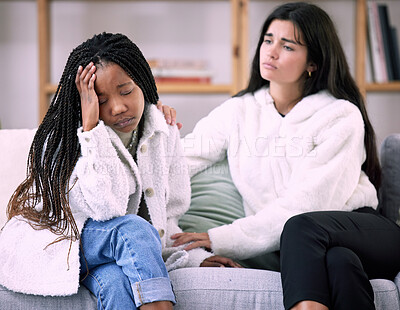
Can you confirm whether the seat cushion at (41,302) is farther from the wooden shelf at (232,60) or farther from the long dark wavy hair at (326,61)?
the wooden shelf at (232,60)

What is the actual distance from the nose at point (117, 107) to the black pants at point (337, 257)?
0.51 m

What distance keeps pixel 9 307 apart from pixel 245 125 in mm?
951

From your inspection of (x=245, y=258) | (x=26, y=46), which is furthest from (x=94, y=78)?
(x=26, y=46)

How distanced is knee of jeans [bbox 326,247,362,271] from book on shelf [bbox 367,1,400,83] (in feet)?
5.86

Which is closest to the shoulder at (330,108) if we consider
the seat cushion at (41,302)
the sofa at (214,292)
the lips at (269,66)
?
the lips at (269,66)

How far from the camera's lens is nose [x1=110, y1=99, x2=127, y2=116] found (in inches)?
55.6

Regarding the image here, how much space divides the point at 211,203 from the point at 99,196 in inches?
21.5

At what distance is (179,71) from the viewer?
9.59 feet

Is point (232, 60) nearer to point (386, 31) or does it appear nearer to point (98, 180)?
point (386, 31)

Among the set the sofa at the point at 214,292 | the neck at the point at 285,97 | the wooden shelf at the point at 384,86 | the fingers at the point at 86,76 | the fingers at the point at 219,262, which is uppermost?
the fingers at the point at 86,76

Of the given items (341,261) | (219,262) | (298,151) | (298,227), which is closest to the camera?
(341,261)

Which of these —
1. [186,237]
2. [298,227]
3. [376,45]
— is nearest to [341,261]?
[298,227]

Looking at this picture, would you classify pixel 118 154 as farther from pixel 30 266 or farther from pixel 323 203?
pixel 323 203

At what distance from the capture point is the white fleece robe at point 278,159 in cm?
166
